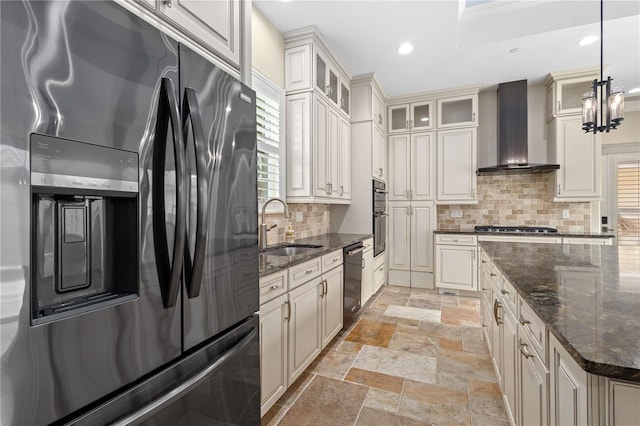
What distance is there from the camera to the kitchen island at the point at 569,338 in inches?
27.5

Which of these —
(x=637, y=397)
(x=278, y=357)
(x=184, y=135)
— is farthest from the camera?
(x=278, y=357)

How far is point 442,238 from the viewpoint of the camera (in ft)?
14.6

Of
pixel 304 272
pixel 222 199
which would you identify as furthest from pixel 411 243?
pixel 222 199

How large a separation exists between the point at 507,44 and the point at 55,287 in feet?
13.6

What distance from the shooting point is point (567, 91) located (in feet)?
13.5

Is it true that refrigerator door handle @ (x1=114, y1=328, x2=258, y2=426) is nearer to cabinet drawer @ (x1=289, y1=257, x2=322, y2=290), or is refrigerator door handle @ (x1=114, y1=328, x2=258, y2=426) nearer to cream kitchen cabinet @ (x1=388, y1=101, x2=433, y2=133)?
cabinet drawer @ (x1=289, y1=257, x2=322, y2=290)

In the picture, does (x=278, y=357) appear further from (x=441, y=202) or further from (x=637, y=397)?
(x=441, y=202)

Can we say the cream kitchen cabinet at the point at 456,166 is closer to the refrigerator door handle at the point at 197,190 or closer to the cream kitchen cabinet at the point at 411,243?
the cream kitchen cabinet at the point at 411,243

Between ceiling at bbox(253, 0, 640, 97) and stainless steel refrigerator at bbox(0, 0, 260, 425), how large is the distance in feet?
7.04

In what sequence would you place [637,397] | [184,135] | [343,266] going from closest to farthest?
1. [637,397]
2. [184,135]
3. [343,266]

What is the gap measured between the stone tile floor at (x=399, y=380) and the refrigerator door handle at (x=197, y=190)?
1.32 m

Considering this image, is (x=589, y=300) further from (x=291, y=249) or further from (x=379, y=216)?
(x=379, y=216)

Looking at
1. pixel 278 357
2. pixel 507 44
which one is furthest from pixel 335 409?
pixel 507 44

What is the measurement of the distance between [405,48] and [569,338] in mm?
3299
